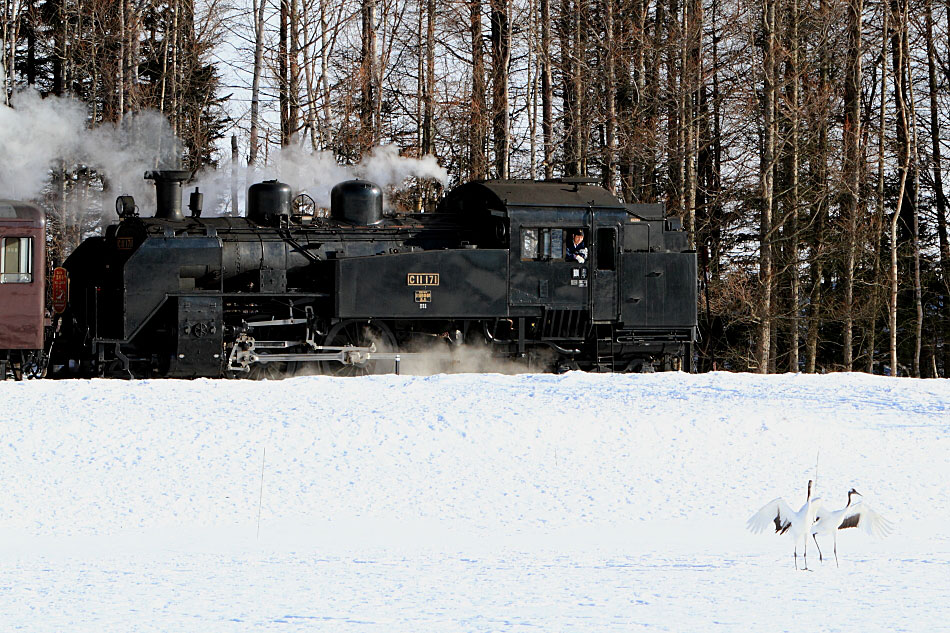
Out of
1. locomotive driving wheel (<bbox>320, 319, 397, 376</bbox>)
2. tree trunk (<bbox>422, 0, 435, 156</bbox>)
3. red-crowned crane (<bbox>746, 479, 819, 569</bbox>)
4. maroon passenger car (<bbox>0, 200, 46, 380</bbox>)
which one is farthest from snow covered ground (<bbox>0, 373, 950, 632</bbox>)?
tree trunk (<bbox>422, 0, 435, 156</bbox>)

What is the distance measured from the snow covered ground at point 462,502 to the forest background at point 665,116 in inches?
486

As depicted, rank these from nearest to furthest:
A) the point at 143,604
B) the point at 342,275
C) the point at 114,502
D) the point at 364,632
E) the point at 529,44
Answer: the point at 364,632 → the point at 143,604 → the point at 114,502 → the point at 342,275 → the point at 529,44

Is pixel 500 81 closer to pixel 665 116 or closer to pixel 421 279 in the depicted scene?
pixel 665 116

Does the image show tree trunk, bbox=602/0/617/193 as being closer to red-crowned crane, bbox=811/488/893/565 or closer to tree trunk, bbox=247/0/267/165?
tree trunk, bbox=247/0/267/165

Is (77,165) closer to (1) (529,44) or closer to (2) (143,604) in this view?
(1) (529,44)

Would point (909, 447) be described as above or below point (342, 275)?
below

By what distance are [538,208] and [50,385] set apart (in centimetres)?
713

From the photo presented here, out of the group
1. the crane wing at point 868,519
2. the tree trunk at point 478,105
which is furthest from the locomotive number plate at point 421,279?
the tree trunk at point 478,105

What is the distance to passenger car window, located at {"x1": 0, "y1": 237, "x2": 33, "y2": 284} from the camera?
564 inches

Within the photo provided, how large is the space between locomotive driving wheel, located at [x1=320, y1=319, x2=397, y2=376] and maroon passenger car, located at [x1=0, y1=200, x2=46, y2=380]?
3735mm

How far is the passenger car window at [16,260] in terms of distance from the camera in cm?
1434

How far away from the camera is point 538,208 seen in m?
16.0

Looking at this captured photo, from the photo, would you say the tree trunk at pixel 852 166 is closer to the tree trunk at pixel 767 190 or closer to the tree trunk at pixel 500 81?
the tree trunk at pixel 767 190

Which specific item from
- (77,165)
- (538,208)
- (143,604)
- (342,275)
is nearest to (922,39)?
(538,208)
